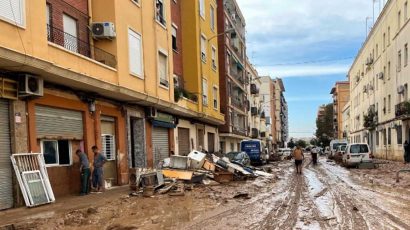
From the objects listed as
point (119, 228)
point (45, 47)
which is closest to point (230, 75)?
point (45, 47)

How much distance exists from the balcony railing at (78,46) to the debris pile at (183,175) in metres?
4.29

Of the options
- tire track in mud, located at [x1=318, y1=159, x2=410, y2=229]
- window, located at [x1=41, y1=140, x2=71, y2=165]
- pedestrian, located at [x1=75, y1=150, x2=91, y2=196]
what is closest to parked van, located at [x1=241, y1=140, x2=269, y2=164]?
tire track in mud, located at [x1=318, y1=159, x2=410, y2=229]

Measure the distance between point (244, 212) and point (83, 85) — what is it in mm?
7062

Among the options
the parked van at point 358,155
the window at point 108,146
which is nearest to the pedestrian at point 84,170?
the window at point 108,146

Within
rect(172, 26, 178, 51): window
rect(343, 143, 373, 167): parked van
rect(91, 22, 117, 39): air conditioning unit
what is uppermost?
rect(172, 26, 178, 51): window

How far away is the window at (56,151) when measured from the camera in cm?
1423

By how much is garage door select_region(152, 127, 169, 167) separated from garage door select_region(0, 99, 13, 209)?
11.3m

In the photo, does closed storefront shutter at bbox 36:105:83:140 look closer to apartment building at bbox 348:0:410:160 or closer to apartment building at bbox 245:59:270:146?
apartment building at bbox 348:0:410:160

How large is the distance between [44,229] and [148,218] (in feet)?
7.40

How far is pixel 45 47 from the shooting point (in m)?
12.7

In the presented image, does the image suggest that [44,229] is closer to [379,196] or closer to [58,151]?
[58,151]

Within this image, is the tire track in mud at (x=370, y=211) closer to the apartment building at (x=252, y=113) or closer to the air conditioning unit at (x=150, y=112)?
the air conditioning unit at (x=150, y=112)

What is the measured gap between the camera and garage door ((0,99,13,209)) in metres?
12.0

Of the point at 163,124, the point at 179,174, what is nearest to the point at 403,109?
the point at 163,124
